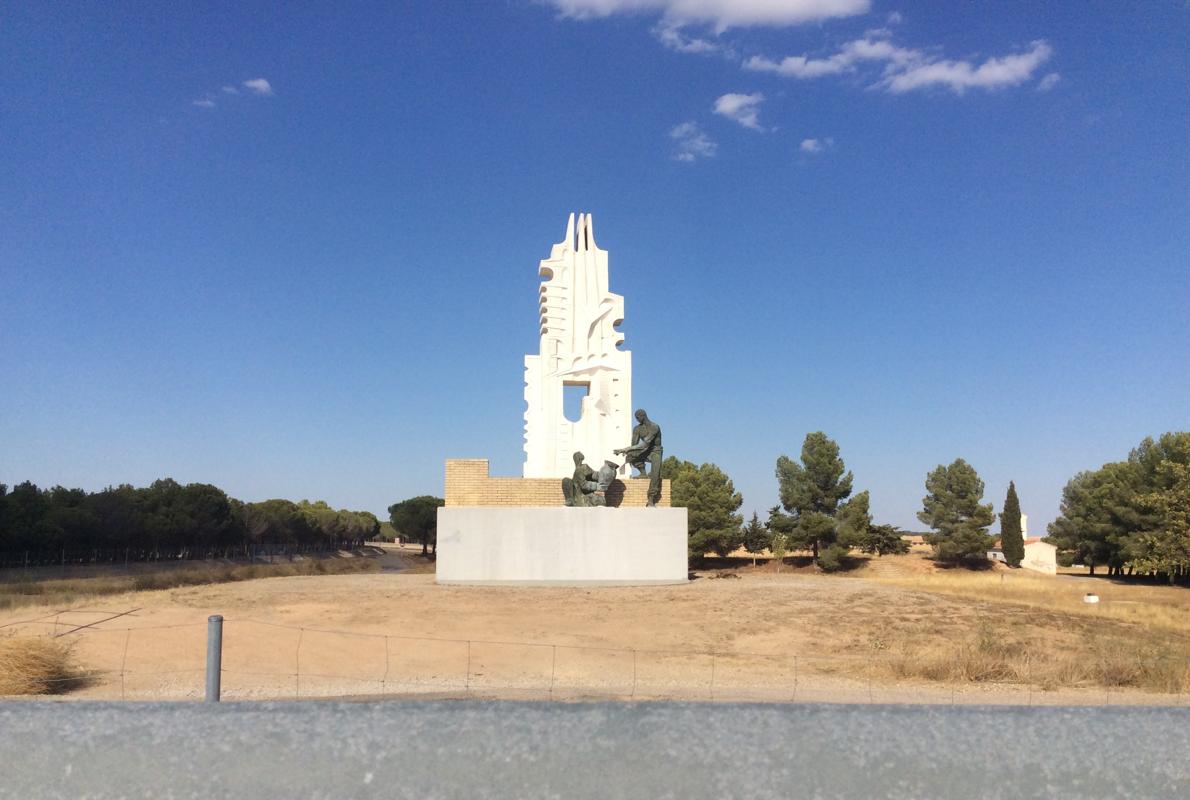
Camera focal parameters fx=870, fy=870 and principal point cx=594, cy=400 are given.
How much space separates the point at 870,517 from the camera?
2047 inches

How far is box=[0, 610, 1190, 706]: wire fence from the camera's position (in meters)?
10.6

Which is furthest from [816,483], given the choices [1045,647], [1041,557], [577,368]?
[1045,647]

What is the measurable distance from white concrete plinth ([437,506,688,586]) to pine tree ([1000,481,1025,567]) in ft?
144

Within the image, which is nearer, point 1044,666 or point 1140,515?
point 1044,666

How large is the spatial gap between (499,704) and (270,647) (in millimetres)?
13468

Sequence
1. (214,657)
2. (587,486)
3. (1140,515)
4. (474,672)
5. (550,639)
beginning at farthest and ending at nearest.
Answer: (1140,515), (587,486), (550,639), (474,672), (214,657)

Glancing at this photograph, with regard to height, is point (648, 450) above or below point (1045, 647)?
above

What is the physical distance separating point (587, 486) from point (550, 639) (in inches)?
319

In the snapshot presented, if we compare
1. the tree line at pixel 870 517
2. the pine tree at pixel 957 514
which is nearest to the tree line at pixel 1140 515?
the tree line at pixel 870 517

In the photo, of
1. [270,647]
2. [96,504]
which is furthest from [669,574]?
[96,504]

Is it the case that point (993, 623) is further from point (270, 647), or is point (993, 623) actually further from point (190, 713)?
point (190, 713)

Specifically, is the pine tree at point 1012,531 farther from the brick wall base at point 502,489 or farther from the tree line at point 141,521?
the tree line at point 141,521

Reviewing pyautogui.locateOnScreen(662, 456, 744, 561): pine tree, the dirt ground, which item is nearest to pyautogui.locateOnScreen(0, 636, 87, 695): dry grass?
the dirt ground

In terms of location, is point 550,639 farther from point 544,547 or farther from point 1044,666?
point 1044,666
